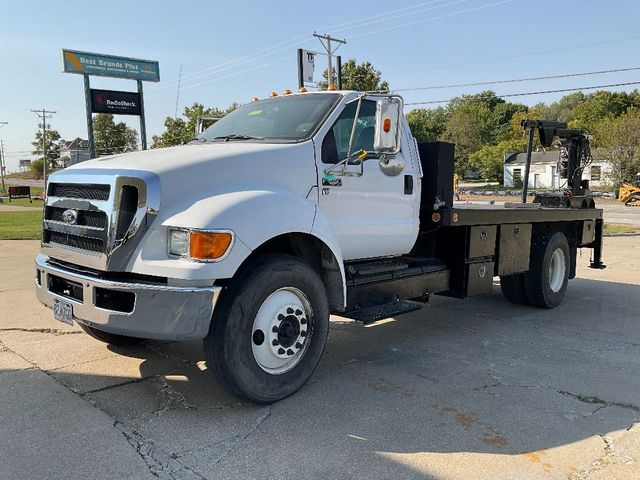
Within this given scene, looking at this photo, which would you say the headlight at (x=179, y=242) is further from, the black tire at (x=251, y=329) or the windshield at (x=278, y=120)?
the windshield at (x=278, y=120)

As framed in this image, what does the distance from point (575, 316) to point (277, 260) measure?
484cm

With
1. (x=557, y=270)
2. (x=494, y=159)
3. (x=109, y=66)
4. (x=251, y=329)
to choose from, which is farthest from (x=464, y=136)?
(x=251, y=329)

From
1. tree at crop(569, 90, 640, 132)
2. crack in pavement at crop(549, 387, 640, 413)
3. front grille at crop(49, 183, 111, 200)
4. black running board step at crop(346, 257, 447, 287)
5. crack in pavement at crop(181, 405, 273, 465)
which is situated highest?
tree at crop(569, 90, 640, 132)

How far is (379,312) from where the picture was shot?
477cm

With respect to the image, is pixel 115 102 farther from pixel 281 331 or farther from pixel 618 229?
pixel 618 229

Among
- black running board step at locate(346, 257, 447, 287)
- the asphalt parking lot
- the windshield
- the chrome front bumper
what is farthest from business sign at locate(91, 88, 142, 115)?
the chrome front bumper

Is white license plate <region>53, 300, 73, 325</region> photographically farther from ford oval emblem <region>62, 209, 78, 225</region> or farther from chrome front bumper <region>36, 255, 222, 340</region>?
Answer: ford oval emblem <region>62, 209, 78, 225</region>

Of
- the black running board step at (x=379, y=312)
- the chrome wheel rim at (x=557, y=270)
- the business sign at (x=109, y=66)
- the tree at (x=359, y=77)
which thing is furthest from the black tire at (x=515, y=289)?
the tree at (x=359, y=77)

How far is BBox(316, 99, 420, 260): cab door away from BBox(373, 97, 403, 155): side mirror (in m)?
0.36

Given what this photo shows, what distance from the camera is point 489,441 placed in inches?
137

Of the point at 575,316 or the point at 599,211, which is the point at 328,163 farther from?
the point at 599,211

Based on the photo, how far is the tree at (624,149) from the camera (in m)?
48.8

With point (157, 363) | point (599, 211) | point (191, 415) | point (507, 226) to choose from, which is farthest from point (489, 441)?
point (599, 211)

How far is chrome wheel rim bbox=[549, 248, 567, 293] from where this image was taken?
25.0ft
